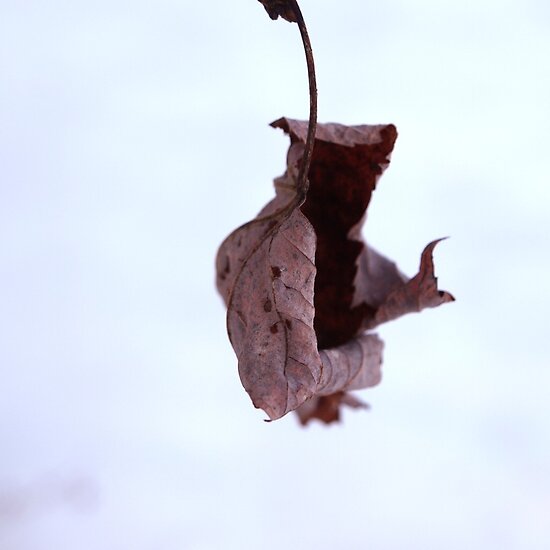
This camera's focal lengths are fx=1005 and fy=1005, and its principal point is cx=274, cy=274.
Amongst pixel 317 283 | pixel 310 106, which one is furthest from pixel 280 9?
pixel 317 283

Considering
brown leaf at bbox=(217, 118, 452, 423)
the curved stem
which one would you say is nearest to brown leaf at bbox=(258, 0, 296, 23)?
the curved stem

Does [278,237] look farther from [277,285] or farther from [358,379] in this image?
[358,379]

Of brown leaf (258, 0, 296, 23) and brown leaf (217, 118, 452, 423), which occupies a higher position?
brown leaf (258, 0, 296, 23)

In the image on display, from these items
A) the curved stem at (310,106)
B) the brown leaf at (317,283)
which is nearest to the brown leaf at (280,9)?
the curved stem at (310,106)

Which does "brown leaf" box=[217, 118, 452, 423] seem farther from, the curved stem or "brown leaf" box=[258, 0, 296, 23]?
"brown leaf" box=[258, 0, 296, 23]

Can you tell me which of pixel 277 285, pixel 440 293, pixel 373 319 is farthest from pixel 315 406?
pixel 277 285

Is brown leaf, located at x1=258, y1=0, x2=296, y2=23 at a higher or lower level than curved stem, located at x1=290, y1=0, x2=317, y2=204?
higher

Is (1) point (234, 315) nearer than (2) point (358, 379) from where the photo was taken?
Yes
